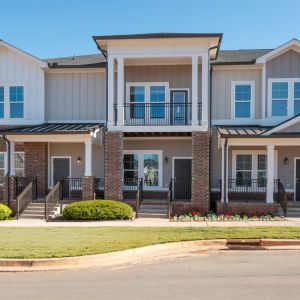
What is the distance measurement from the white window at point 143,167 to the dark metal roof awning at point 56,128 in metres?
2.36

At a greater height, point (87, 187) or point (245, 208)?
point (87, 187)

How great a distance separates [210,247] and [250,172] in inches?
371

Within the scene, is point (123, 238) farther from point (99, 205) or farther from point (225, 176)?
point (225, 176)

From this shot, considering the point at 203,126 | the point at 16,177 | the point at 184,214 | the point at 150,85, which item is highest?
the point at 150,85

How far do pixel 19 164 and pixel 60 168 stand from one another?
2.14 meters

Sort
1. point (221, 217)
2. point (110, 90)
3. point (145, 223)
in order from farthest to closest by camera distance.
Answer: point (110, 90) → point (221, 217) → point (145, 223)

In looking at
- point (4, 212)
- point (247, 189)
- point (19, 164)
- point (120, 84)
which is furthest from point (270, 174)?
point (19, 164)

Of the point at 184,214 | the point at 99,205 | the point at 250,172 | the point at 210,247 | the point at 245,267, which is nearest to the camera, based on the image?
the point at 245,267

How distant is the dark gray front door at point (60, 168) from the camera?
20250mm

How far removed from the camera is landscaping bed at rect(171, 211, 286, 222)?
16120mm

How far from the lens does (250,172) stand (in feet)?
63.9

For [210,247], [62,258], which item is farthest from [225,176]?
[62,258]

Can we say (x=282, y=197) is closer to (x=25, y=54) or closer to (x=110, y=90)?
(x=110, y=90)

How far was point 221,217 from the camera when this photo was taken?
16422 millimetres
